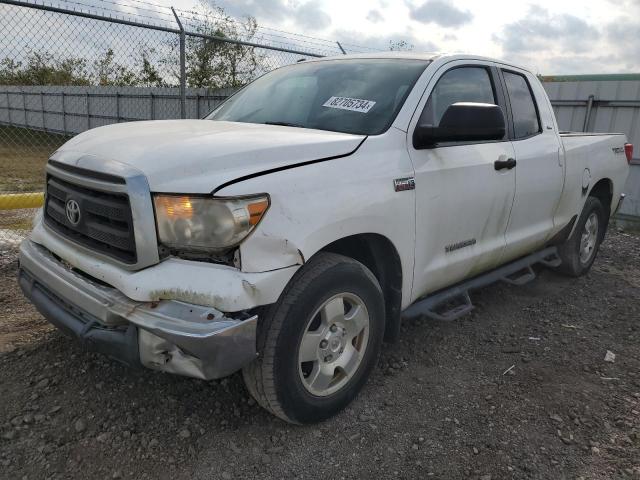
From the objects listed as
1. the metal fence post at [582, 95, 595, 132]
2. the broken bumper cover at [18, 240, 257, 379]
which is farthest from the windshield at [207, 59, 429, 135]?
the metal fence post at [582, 95, 595, 132]

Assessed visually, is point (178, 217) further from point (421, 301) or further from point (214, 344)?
point (421, 301)

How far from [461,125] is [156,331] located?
6.13 feet

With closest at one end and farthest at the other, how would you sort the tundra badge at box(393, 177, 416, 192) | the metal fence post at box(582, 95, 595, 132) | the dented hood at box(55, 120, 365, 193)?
the dented hood at box(55, 120, 365, 193) < the tundra badge at box(393, 177, 416, 192) < the metal fence post at box(582, 95, 595, 132)

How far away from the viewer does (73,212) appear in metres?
2.51

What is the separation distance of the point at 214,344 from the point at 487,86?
273cm

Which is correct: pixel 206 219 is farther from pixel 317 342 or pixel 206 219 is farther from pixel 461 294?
pixel 461 294

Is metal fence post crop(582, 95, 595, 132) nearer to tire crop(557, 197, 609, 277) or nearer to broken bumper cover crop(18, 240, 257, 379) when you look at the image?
tire crop(557, 197, 609, 277)

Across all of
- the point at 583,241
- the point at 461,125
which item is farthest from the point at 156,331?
the point at 583,241

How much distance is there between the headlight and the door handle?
6.23 feet

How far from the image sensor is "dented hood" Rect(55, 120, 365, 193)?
2.16m

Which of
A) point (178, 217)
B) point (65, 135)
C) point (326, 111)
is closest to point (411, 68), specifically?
point (326, 111)

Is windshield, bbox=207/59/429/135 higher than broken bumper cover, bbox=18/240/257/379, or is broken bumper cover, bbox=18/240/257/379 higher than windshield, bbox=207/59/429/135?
windshield, bbox=207/59/429/135

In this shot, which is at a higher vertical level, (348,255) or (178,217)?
(178,217)

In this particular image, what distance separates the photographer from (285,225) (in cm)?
221
